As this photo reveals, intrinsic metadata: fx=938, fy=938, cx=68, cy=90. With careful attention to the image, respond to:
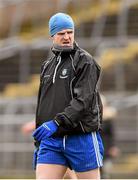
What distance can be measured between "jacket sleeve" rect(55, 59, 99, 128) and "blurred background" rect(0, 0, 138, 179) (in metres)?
10.2

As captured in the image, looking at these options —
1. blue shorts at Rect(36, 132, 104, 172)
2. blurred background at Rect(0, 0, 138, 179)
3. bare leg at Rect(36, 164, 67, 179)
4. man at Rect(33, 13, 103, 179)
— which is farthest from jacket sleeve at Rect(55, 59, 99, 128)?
blurred background at Rect(0, 0, 138, 179)

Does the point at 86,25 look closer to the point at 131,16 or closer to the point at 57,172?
the point at 131,16

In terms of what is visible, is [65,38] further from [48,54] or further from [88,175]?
[48,54]

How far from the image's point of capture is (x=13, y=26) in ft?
82.9

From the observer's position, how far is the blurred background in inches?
727

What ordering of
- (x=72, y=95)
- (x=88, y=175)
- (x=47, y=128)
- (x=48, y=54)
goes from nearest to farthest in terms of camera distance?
(x=47, y=128) → (x=72, y=95) → (x=88, y=175) → (x=48, y=54)

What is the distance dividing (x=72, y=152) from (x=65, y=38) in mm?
911

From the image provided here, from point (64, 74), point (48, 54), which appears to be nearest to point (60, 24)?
point (64, 74)

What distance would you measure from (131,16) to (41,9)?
2.67m

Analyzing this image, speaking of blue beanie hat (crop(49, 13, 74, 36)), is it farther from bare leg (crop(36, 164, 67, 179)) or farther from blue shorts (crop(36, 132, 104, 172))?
bare leg (crop(36, 164, 67, 179))

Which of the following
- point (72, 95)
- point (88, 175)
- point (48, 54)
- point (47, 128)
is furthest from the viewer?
point (48, 54)

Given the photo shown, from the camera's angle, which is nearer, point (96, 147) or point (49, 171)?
point (49, 171)

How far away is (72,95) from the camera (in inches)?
292

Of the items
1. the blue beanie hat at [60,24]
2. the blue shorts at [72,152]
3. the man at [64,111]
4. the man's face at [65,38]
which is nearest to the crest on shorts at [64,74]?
the man at [64,111]
